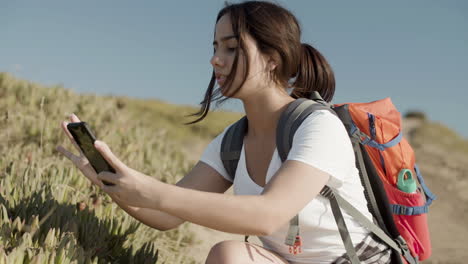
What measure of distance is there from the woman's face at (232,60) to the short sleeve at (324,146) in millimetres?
360

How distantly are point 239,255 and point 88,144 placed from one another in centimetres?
86

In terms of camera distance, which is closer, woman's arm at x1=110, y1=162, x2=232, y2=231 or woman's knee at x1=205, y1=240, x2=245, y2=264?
woman's knee at x1=205, y1=240, x2=245, y2=264

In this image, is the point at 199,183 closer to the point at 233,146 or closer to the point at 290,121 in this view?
the point at 233,146

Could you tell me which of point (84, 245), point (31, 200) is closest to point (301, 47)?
point (84, 245)

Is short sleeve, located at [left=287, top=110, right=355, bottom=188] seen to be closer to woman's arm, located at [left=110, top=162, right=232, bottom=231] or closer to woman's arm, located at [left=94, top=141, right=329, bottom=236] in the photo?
woman's arm, located at [left=94, top=141, right=329, bottom=236]

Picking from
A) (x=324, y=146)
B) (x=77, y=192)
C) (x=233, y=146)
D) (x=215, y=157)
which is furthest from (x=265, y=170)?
(x=77, y=192)

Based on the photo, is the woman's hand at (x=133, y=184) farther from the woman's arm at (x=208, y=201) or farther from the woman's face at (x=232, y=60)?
the woman's face at (x=232, y=60)

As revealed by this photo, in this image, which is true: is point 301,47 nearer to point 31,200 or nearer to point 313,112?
point 313,112

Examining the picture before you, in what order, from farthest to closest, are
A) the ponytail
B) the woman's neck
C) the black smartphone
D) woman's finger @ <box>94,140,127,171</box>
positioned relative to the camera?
the ponytail, the woman's neck, the black smartphone, woman's finger @ <box>94,140,127,171</box>

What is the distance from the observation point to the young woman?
1.96 meters

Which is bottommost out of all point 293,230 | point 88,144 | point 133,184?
point 293,230

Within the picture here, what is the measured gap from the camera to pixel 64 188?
348 centimetres

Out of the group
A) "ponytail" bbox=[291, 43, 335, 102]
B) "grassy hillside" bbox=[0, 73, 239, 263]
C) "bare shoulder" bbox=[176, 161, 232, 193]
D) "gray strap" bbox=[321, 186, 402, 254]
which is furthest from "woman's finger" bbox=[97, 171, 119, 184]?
"ponytail" bbox=[291, 43, 335, 102]

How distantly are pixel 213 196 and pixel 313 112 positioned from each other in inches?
25.9
